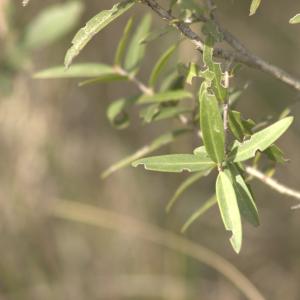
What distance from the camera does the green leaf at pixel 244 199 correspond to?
761mm

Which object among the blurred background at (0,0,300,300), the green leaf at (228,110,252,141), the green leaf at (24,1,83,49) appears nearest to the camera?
the green leaf at (228,110,252,141)

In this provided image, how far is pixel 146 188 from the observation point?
2250 mm

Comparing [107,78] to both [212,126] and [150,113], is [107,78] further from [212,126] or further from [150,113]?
[212,126]

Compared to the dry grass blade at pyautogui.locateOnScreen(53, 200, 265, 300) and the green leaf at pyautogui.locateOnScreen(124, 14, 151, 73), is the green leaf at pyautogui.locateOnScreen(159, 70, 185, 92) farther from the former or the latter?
the dry grass blade at pyautogui.locateOnScreen(53, 200, 265, 300)

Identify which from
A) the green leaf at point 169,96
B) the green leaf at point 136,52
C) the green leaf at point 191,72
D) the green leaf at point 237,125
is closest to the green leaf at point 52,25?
the green leaf at point 136,52

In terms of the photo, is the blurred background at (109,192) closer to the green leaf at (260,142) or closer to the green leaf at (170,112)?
the green leaf at (170,112)

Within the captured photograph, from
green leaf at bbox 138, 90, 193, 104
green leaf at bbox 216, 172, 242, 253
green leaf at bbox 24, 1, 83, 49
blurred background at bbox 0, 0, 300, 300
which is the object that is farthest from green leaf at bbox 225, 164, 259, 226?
blurred background at bbox 0, 0, 300, 300

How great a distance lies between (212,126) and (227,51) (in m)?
Answer: 0.15

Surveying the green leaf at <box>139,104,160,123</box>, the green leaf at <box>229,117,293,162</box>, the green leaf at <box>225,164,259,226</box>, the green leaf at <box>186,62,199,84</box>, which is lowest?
the green leaf at <box>225,164,259,226</box>

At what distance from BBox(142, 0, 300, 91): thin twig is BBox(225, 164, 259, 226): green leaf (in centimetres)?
14

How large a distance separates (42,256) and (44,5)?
0.75m

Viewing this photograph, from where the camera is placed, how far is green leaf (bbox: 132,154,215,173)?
0.75m

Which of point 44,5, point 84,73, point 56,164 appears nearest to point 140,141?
point 56,164

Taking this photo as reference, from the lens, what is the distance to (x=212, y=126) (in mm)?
738
